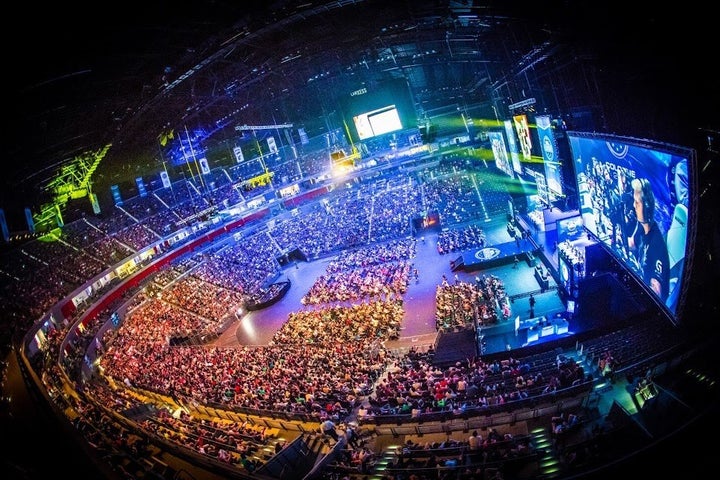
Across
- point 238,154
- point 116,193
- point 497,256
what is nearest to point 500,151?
point 497,256

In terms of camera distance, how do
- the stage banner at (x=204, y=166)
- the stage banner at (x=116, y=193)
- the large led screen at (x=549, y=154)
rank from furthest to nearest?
1. the stage banner at (x=204, y=166)
2. the stage banner at (x=116, y=193)
3. the large led screen at (x=549, y=154)

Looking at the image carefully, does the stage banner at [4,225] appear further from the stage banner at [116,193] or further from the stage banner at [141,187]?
the stage banner at [141,187]

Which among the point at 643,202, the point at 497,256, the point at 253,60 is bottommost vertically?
the point at 497,256

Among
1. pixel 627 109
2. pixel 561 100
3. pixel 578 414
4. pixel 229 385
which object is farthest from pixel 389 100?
pixel 578 414

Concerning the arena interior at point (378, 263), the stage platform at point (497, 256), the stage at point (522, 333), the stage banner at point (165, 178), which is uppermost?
the stage banner at point (165, 178)

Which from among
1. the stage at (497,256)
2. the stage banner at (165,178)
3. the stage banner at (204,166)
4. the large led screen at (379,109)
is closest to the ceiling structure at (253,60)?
the large led screen at (379,109)

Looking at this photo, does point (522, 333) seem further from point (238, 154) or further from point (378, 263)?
point (238, 154)

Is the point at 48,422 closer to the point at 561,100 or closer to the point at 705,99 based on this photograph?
Result: the point at 705,99
